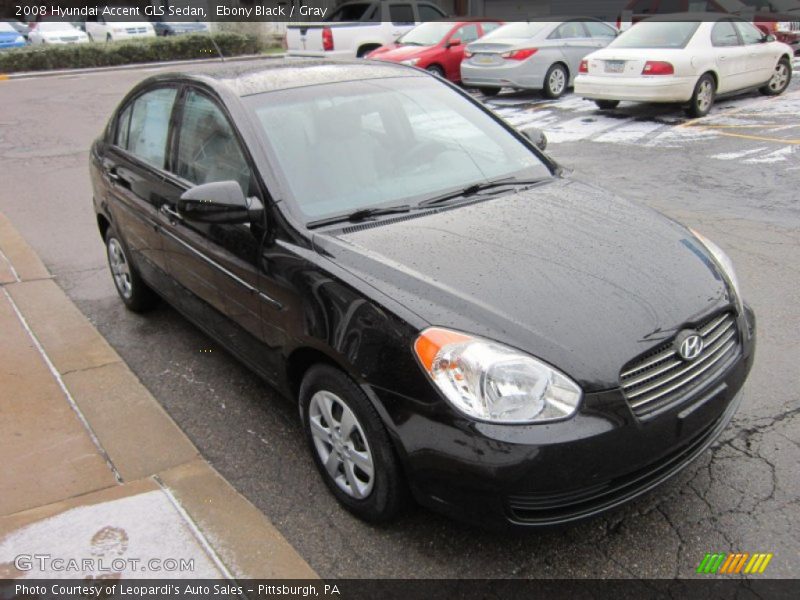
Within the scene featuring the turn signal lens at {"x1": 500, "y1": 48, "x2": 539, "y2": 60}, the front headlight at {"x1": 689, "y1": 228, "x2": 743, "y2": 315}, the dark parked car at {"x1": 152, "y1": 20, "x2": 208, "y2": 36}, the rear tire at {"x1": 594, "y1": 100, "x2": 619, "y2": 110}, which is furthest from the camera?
the dark parked car at {"x1": 152, "y1": 20, "x2": 208, "y2": 36}

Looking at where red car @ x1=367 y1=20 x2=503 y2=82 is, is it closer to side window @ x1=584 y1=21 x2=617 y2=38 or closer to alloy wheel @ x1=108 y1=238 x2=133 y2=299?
side window @ x1=584 y1=21 x2=617 y2=38

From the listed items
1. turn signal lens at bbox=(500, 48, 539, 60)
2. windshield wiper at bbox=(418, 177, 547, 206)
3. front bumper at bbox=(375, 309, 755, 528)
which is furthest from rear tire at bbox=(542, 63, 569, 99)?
front bumper at bbox=(375, 309, 755, 528)

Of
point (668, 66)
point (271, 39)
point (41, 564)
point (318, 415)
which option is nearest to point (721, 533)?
point (318, 415)

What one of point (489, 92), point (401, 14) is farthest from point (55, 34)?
point (489, 92)

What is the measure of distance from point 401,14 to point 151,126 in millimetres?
15148

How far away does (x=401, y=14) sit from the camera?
18.2m

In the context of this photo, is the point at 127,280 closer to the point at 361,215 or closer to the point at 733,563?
the point at 361,215

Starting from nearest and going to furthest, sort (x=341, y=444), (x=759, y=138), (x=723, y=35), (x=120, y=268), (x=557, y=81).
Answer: (x=341, y=444), (x=120, y=268), (x=759, y=138), (x=723, y=35), (x=557, y=81)

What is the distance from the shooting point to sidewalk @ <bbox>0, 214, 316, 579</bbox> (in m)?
2.64

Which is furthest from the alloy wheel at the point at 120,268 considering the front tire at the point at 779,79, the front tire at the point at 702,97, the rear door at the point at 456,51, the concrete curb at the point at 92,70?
the concrete curb at the point at 92,70

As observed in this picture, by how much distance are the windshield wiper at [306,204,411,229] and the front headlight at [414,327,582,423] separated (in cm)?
95

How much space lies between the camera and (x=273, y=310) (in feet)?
10.3

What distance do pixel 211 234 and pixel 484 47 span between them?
11.1 m

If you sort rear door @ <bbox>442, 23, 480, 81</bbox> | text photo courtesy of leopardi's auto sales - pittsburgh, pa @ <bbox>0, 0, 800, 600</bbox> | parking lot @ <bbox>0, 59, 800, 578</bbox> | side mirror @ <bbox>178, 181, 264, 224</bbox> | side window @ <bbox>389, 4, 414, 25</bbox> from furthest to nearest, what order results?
1. side window @ <bbox>389, 4, 414, 25</bbox>
2. rear door @ <bbox>442, 23, 480, 81</bbox>
3. side mirror @ <bbox>178, 181, 264, 224</bbox>
4. parking lot @ <bbox>0, 59, 800, 578</bbox>
5. text photo courtesy of leopardi's auto sales - pittsburgh, pa @ <bbox>0, 0, 800, 600</bbox>
